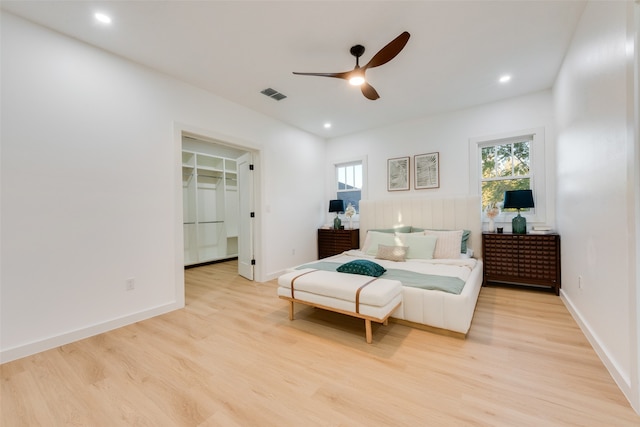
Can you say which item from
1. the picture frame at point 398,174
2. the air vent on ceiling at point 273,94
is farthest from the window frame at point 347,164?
the air vent on ceiling at point 273,94

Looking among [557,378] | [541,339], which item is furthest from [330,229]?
[557,378]

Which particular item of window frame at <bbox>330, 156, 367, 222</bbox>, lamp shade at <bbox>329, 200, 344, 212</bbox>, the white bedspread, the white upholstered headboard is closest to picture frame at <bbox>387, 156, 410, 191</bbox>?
the white upholstered headboard

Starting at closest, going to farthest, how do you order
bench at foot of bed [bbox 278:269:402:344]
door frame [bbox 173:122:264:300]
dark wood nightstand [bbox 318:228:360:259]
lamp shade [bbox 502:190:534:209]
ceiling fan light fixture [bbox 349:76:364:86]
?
bench at foot of bed [bbox 278:269:402:344] < ceiling fan light fixture [bbox 349:76:364:86] < door frame [bbox 173:122:264:300] < lamp shade [bbox 502:190:534:209] < dark wood nightstand [bbox 318:228:360:259]

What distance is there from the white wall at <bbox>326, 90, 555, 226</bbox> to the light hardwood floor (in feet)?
7.26

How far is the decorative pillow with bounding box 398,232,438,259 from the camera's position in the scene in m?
3.52

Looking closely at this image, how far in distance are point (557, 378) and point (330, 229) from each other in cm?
376

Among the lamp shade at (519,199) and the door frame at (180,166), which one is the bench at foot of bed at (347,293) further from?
the lamp shade at (519,199)

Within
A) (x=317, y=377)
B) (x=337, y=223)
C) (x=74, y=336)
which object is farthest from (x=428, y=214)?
(x=74, y=336)

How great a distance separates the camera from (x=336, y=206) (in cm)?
512

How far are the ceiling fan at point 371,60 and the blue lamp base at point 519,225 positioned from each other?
264cm

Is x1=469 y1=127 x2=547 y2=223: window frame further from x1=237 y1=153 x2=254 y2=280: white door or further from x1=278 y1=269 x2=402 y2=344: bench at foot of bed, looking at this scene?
x1=237 y1=153 x2=254 y2=280: white door

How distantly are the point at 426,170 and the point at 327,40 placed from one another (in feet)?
9.16

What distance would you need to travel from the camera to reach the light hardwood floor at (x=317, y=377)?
1.42 metres

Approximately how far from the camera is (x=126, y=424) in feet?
4.56
